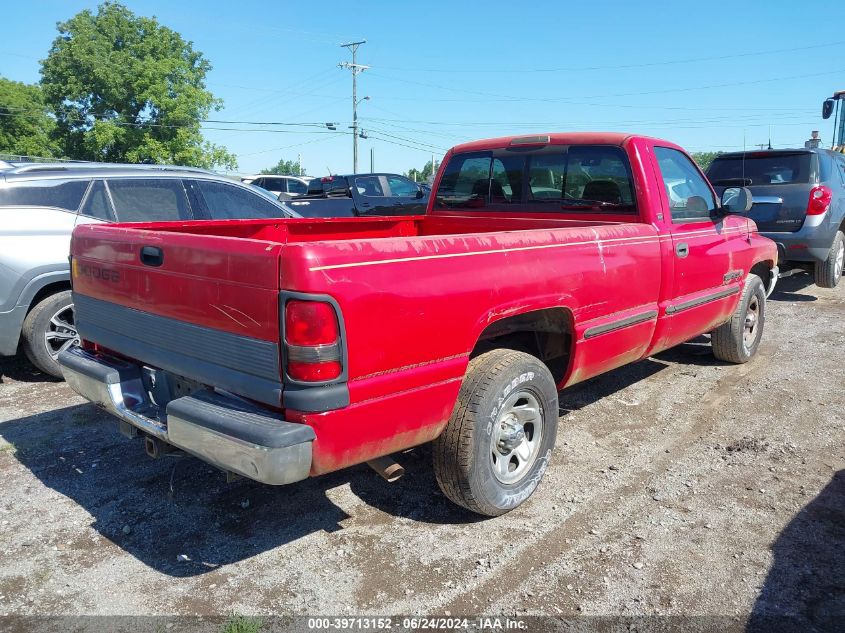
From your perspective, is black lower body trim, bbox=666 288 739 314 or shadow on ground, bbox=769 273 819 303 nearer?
black lower body trim, bbox=666 288 739 314

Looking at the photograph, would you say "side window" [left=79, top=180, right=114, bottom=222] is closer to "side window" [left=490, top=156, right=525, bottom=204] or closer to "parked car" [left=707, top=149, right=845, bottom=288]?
"side window" [left=490, top=156, right=525, bottom=204]

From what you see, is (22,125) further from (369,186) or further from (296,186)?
(369,186)

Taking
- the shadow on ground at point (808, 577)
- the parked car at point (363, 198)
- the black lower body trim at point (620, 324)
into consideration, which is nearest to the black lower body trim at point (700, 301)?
the black lower body trim at point (620, 324)

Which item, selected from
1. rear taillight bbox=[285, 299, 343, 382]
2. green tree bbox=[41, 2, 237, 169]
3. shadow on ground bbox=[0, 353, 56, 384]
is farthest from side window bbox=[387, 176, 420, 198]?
green tree bbox=[41, 2, 237, 169]

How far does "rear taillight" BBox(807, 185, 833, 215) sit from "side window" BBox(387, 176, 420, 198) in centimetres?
809

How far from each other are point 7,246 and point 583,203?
4.33 meters

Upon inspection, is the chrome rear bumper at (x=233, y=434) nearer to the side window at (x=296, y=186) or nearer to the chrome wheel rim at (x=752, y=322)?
the chrome wheel rim at (x=752, y=322)

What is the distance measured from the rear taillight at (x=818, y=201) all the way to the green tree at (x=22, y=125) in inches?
1907

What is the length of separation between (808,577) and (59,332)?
17.7 ft

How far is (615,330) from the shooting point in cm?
387

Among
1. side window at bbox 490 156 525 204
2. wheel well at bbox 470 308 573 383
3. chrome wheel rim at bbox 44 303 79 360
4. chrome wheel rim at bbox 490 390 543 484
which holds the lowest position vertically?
chrome wheel rim at bbox 490 390 543 484

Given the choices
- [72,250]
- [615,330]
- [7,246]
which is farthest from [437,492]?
[7,246]

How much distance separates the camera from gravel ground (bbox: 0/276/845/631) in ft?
8.89

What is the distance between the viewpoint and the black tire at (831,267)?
28.3ft
